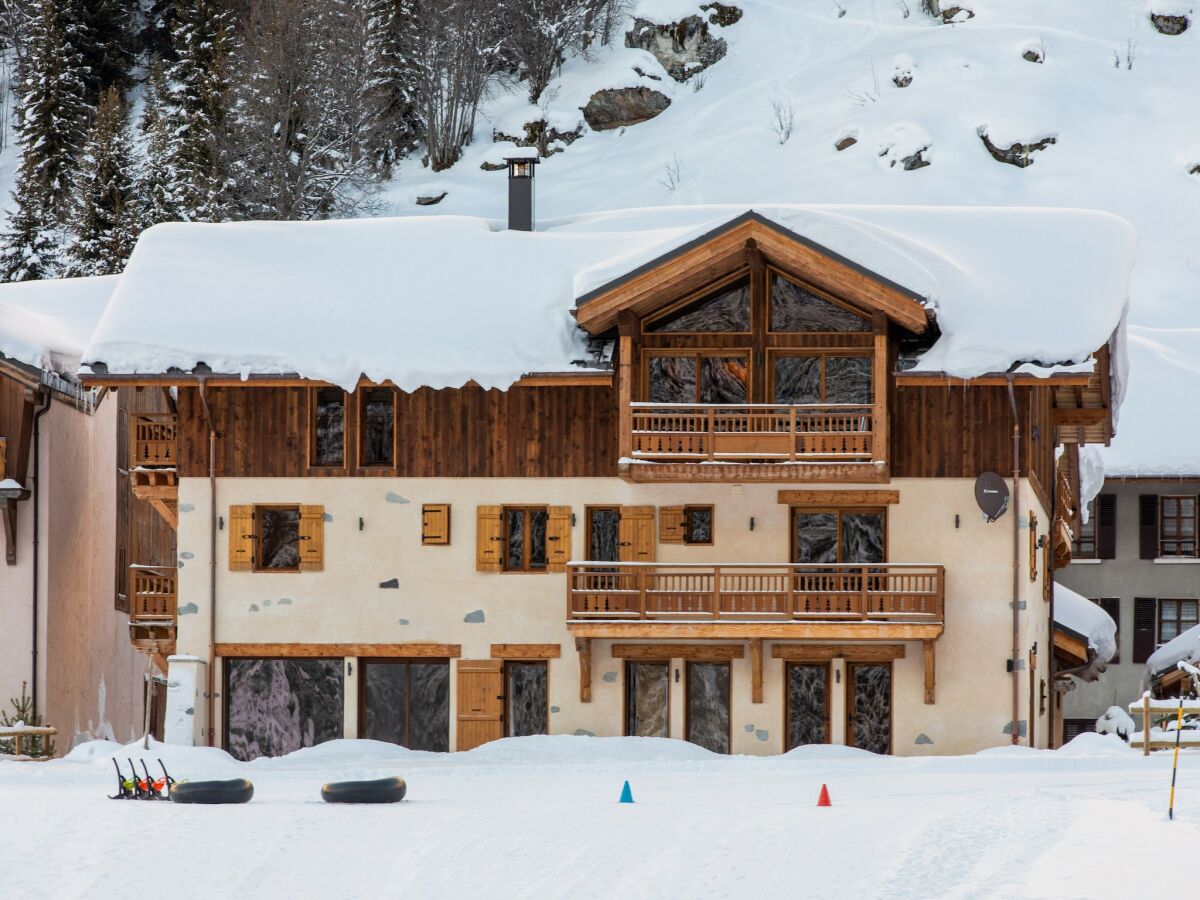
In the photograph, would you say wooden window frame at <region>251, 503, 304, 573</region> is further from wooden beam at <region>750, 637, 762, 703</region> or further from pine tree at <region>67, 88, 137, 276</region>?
pine tree at <region>67, 88, 137, 276</region>

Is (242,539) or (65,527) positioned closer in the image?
(242,539)

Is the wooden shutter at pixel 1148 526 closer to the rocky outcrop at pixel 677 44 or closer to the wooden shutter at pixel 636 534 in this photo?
the wooden shutter at pixel 636 534

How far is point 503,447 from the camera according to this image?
3509 cm

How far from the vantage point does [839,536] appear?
114ft

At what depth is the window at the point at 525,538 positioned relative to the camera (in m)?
35.1

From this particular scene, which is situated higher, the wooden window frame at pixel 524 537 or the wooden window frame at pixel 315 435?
the wooden window frame at pixel 315 435

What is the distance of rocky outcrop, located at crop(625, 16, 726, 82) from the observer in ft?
332

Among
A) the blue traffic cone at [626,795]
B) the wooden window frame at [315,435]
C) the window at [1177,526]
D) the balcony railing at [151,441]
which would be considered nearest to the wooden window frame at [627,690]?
the wooden window frame at [315,435]

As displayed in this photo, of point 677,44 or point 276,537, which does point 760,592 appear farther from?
point 677,44

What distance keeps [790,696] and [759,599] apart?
5.69 ft

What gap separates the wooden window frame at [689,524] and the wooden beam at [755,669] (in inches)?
77.1

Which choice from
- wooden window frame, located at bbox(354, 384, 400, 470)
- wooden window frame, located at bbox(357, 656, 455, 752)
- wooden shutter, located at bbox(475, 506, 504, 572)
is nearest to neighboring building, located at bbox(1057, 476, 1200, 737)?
wooden shutter, located at bbox(475, 506, 504, 572)

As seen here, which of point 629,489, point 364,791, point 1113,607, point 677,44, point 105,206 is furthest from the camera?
point 677,44

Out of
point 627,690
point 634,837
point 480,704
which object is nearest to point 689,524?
point 627,690
